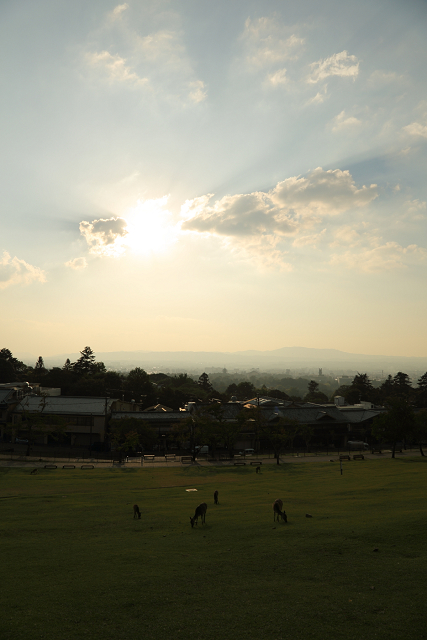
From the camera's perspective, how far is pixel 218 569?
15.9 meters

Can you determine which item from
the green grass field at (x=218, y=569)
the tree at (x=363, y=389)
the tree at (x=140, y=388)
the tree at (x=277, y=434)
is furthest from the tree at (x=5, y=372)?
the tree at (x=363, y=389)

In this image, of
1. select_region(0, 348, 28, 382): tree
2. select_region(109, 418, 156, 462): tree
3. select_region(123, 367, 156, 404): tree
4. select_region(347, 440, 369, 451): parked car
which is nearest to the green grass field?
select_region(109, 418, 156, 462): tree

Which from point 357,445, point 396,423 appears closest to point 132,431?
point 396,423

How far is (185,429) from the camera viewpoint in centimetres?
6844

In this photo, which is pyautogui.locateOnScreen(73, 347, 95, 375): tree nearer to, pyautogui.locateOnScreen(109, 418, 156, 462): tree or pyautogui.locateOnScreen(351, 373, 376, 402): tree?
pyautogui.locateOnScreen(109, 418, 156, 462): tree

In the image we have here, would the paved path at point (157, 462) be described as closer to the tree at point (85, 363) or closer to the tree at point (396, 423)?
the tree at point (396, 423)

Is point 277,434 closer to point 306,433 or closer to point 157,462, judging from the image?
point 306,433

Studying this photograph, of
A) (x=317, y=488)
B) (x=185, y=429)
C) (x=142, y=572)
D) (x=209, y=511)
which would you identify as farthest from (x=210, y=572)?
(x=185, y=429)

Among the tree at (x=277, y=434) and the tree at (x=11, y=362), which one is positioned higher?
the tree at (x=11, y=362)

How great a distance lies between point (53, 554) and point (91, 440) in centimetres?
6455

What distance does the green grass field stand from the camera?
11.7 metres

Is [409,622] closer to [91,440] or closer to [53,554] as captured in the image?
[53,554]

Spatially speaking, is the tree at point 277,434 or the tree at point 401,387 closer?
the tree at point 277,434

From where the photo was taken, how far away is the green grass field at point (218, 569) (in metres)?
11.7
